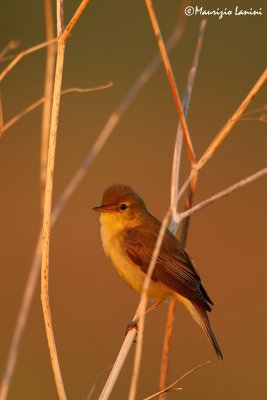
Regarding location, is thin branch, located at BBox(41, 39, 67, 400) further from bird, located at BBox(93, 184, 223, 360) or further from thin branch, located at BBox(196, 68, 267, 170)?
bird, located at BBox(93, 184, 223, 360)

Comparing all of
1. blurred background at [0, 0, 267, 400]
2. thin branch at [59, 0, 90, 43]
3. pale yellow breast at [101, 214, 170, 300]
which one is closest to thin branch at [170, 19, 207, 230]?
pale yellow breast at [101, 214, 170, 300]

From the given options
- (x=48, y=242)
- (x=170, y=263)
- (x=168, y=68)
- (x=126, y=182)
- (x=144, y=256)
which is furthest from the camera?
(x=126, y=182)

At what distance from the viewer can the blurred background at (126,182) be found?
27.0ft

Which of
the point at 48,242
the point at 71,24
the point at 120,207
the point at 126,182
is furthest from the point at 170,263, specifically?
the point at 126,182

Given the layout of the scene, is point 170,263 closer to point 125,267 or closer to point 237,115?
point 125,267

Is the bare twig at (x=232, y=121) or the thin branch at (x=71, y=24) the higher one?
the thin branch at (x=71, y=24)

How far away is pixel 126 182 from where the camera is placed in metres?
10.8

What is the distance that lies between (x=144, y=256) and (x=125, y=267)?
0.13m

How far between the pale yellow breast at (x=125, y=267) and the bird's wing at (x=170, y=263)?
3 cm

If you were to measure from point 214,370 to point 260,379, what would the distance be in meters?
0.48

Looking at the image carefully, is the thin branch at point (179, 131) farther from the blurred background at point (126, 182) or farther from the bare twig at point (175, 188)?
the blurred background at point (126, 182)

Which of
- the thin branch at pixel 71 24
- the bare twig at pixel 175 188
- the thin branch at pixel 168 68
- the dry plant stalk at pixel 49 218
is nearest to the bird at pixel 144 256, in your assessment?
the bare twig at pixel 175 188

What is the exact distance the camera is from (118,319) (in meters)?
8.98

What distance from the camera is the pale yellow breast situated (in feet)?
15.7
